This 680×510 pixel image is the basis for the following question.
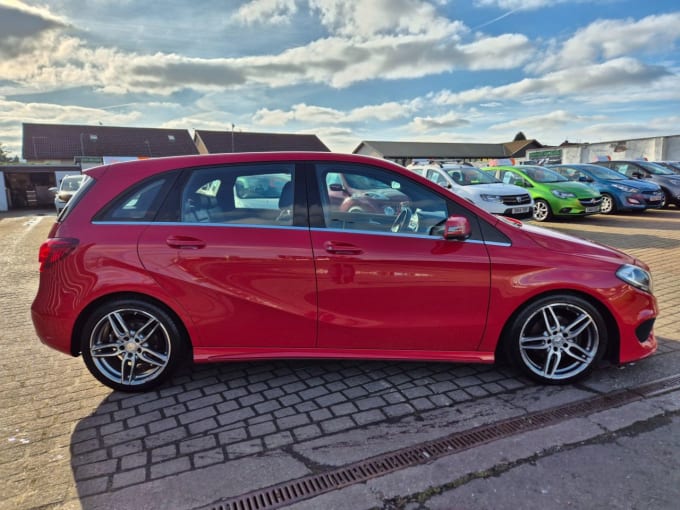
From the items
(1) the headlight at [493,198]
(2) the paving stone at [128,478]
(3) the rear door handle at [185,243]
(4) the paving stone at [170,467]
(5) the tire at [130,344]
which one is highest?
(3) the rear door handle at [185,243]

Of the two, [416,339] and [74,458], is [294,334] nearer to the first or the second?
[416,339]

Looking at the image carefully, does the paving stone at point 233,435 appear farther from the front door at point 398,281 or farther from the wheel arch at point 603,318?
the wheel arch at point 603,318

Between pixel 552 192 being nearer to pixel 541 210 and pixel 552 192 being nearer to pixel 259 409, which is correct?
pixel 541 210

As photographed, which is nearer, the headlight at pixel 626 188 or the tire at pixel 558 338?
the tire at pixel 558 338

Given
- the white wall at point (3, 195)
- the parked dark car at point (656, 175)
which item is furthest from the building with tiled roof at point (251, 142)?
the parked dark car at point (656, 175)

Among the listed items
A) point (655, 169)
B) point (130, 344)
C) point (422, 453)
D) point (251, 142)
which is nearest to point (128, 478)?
point (130, 344)

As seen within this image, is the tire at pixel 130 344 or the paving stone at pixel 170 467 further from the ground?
the tire at pixel 130 344

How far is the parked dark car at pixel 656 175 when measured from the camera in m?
15.0

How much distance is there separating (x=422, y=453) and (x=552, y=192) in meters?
11.4

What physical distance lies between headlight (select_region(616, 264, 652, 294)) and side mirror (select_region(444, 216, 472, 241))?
119 centimetres

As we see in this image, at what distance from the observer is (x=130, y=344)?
3.32 metres

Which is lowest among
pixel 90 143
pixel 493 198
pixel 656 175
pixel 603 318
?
pixel 603 318

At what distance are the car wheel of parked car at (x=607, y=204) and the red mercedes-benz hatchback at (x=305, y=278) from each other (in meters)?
11.9

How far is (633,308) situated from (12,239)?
1461cm
